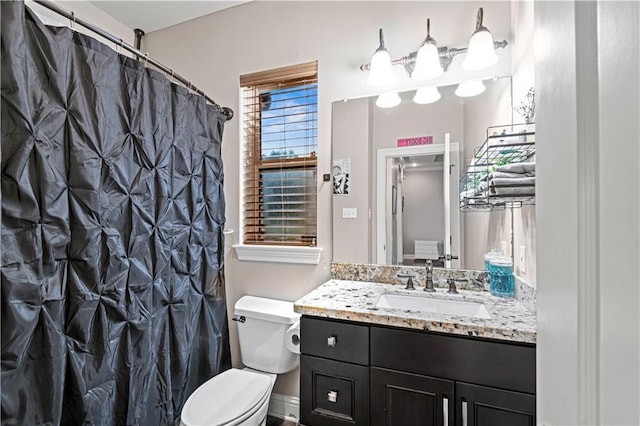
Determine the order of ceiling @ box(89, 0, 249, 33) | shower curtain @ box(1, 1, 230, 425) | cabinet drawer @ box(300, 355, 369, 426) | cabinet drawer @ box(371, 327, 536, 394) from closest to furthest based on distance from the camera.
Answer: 1. shower curtain @ box(1, 1, 230, 425)
2. cabinet drawer @ box(371, 327, 536, 394)
3. cabinet drawer @ box(300, 355, 369, 426)
4. ceiling @ box(89, 0, 249, 33)

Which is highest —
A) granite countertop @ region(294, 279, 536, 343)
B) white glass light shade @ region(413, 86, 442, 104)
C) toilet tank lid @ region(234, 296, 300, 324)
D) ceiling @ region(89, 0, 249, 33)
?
ceiling @ region(89, 0, 249, 33)

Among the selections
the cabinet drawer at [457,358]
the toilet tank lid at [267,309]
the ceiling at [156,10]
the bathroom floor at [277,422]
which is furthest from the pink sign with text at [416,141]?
the bathroom floor at [277,422]

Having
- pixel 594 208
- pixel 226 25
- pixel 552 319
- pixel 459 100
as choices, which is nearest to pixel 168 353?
pixel 552 319

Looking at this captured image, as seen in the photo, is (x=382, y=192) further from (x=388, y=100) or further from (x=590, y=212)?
(x=590, y=212)

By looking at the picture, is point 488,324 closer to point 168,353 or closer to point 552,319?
point 552,319

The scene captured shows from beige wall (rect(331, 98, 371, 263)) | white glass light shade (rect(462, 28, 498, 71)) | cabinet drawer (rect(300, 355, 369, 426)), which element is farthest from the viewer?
beige wall (rect(331, 98, 371, 263))

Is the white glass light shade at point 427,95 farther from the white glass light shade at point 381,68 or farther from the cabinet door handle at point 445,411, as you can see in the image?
the cabinet door handle at point 445,411

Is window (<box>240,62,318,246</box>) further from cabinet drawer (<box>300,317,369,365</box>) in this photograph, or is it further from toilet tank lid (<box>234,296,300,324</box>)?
cabinet drawer (<box>300,317,369,365</box>)

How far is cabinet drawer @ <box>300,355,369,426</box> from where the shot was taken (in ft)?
4.28

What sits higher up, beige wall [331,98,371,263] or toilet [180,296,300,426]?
beige wall [331,98,371,263]

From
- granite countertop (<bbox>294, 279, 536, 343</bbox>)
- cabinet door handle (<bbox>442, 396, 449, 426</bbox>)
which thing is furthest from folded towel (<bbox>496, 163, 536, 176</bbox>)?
cabinet door handle (<bbox>442, 396, 449, 426</bbox>)

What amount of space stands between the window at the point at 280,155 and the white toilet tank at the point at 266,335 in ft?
1.48

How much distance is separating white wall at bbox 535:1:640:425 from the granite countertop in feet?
2.21

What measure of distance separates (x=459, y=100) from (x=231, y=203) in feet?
5.28
